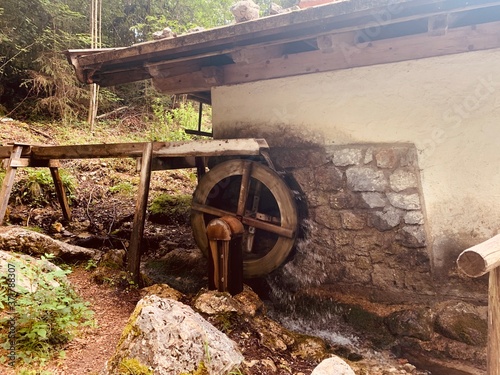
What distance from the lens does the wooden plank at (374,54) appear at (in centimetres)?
285

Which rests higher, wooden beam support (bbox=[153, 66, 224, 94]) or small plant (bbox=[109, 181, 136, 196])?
wooden beam support (bbox=[153, 66, 224, 94])

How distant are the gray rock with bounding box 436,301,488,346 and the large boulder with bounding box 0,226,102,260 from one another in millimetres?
3722

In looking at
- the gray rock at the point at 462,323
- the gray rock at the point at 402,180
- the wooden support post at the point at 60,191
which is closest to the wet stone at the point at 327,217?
the gray rock at the point at 402,180

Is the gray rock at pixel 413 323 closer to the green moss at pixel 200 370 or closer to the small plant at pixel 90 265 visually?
the green moss at pixel 200 370

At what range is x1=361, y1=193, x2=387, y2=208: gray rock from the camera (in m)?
3.27

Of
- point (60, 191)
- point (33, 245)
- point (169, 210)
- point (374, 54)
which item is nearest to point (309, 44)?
point (374, 54)

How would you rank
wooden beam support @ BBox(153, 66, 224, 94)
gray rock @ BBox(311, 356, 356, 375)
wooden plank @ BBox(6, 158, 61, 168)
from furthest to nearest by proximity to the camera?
wooden plank @ BBox(6, 158, 61, 168), wooden beam support @ BBox(153, 66, 224, 94), gray rock @ BBox(311, 356, 356, 375)

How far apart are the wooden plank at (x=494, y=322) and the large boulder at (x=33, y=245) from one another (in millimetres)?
3699

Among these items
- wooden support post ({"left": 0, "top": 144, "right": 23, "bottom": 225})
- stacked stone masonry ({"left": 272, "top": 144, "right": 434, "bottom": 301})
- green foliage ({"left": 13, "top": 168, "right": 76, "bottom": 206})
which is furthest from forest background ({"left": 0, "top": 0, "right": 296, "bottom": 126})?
stacked stone masonry ({"left": 272, "top": 144, "right": 434, "bottom": 301})

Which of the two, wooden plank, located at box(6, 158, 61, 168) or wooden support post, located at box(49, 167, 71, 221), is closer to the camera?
wooden plank, located at box(6, 158, 61, 168)

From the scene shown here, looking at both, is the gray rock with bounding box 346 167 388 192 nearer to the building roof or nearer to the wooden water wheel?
the wooden water wheel

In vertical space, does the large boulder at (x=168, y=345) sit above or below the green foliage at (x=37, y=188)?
below

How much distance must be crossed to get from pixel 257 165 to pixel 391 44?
175cm

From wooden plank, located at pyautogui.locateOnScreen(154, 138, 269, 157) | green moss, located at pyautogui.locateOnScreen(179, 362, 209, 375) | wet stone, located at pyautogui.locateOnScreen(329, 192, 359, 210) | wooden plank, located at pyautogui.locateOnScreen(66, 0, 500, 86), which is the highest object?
wooden plank, located at pyautogui.locateOnScreen(66, 0, 500, 86)
